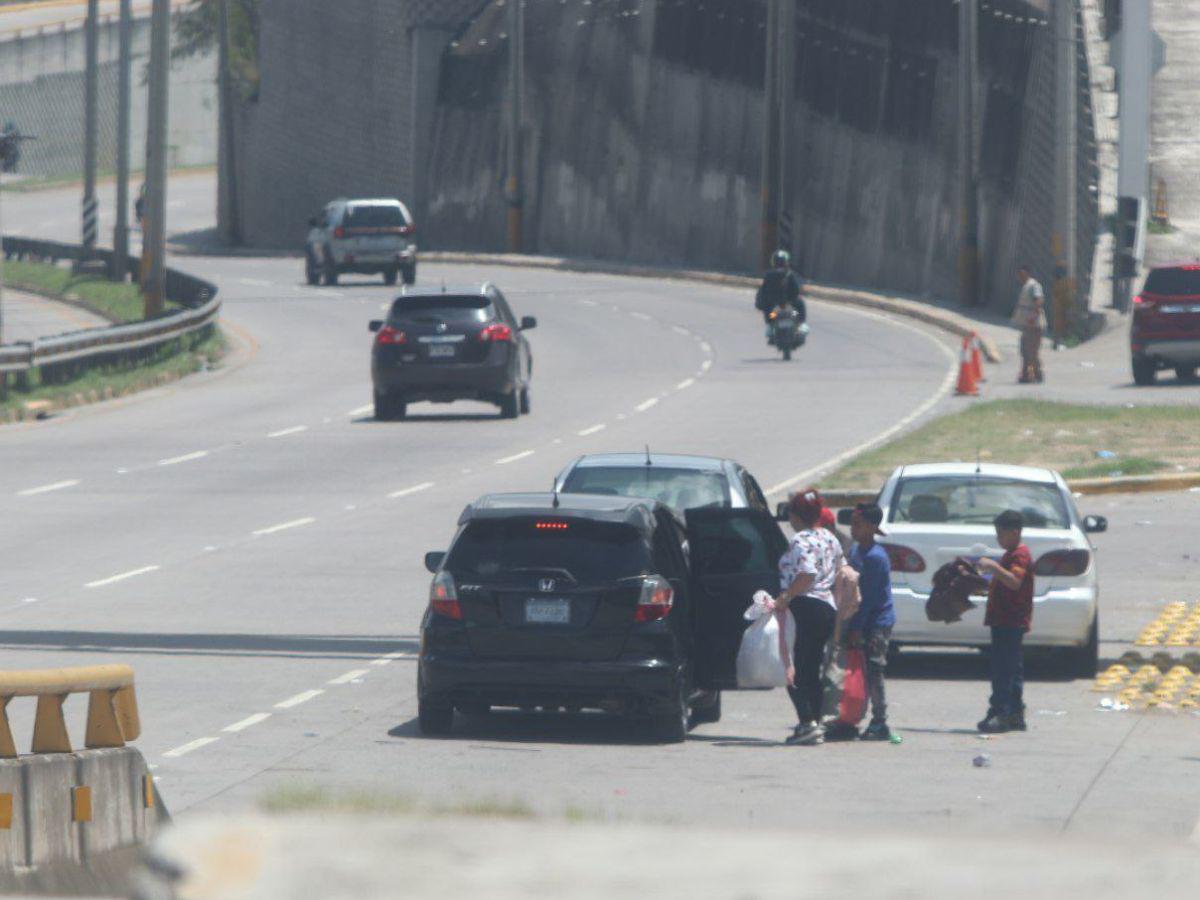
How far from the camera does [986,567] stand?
44.5 feet

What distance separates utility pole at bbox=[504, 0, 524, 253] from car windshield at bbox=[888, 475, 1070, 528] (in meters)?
55.9

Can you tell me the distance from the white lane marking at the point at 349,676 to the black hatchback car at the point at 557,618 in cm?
207

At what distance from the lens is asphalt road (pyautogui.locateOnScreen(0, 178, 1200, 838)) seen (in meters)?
11.7

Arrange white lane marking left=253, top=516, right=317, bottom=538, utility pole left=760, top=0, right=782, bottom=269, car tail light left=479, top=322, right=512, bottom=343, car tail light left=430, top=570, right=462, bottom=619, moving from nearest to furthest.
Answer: car tail light left=430, top=570, right=462, bottom=619 < white lane marking left=253, top=516, right=317, bottom=538 < car tail light left=479, top=322, right=512, bottom=343 < utility pole left=760, top=0, right=782, bottom=269

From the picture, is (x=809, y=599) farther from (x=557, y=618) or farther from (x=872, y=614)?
(x=557, y=618)

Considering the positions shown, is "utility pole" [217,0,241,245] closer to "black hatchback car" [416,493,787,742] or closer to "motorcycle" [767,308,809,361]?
"motorcycle" [767,308,809,361]

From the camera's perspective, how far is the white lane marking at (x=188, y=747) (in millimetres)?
12398

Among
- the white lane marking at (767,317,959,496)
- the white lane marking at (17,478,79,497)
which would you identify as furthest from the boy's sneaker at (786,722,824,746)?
the white lane marking at (17,478,79,497)

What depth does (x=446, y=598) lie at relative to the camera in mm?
13203

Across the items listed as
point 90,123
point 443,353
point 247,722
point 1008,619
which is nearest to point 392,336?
point 443,353

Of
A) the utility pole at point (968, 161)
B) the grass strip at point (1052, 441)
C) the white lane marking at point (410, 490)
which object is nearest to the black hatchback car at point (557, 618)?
the grass strip at point (1052, 441)

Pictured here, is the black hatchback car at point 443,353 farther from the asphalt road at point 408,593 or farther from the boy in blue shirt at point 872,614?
the boy in blue shirt at point 872,614

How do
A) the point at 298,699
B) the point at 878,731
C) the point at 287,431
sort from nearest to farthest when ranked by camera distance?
the point at 878,731
the point at 298,699
the point at 287,431

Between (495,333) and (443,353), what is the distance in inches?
32.8
